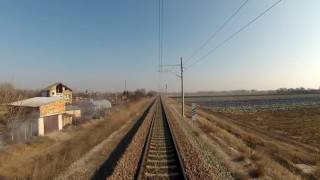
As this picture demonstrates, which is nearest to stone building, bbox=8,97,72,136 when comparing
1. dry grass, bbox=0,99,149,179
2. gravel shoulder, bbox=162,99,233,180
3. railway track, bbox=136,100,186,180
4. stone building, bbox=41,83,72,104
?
dry grass, bbox=0,99,149,179

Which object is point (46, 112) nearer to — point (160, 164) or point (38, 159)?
point (38, 159)

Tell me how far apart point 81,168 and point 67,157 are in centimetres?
341

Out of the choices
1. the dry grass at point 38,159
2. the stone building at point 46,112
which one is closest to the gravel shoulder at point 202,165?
the dry grass at point 38,159

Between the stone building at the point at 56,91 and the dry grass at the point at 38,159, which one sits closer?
the dry grass at the point at 38,159

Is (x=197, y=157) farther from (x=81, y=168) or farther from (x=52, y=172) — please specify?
(x=52, y=172)

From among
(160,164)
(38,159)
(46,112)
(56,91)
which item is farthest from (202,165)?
(56,91)

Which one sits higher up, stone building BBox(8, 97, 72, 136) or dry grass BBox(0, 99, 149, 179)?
stone building BBox(8, 97, 72, 136)

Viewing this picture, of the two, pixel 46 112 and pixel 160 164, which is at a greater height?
pixel 46 112

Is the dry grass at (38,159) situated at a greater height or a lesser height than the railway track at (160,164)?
lesser

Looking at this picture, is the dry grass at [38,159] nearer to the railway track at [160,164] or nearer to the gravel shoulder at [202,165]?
the railway track at [160,164]

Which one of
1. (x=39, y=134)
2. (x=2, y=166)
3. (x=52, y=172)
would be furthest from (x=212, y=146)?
(x=39, y=134)

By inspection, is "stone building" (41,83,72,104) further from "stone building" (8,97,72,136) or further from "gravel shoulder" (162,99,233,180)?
"gravel shoulder" (162,99,233,180)

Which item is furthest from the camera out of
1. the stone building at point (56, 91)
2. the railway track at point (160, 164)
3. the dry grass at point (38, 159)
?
the stone building at point (56, 91)

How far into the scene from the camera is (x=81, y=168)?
13.4m
